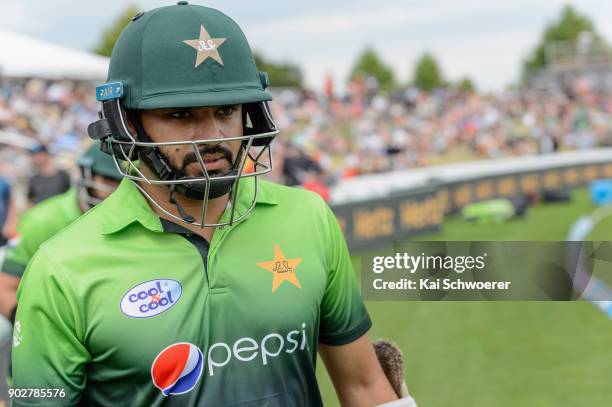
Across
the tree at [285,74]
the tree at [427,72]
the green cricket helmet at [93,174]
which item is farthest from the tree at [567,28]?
the green cricket helmet at [93,174]

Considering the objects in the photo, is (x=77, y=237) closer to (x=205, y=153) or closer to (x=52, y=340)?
(x=52, y=340)

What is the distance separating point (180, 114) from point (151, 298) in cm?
52

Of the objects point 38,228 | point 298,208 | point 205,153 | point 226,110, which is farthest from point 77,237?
point 38,228

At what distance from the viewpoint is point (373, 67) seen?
91.4m

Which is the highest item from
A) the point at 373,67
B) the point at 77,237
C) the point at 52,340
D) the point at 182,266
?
the point at 77,237

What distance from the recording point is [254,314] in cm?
234

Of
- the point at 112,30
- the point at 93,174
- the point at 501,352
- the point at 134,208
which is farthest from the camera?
the point at 112,30

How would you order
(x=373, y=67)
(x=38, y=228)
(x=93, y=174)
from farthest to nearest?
(x=373, y=67) < (x=93, y=174) < (x=38, y=228)

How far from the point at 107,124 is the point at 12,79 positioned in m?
20.7

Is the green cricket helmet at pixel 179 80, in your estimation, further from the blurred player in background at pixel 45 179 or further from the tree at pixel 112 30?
the tree at pixel 112 30

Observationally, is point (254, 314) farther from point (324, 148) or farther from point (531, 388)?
point (324, 148)

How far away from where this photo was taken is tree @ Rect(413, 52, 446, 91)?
317 feet

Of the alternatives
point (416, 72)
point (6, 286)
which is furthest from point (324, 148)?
point (416, 72)

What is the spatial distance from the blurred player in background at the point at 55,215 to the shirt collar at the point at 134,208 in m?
2.09
